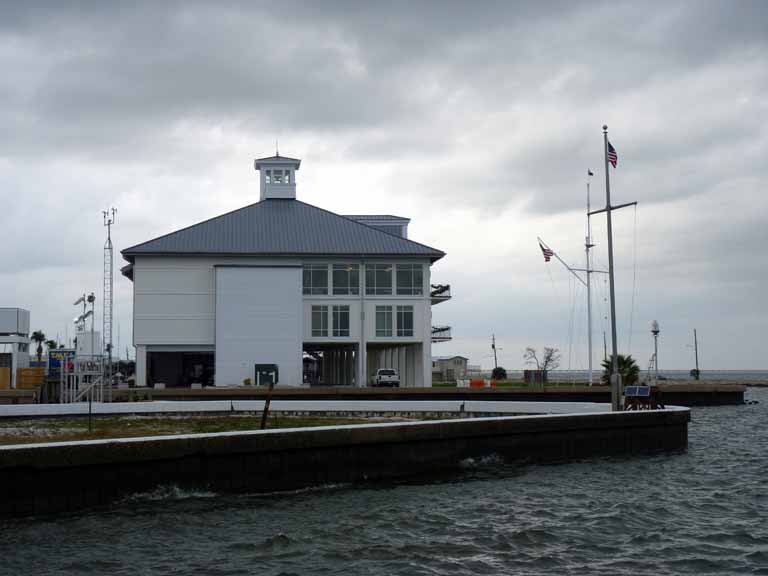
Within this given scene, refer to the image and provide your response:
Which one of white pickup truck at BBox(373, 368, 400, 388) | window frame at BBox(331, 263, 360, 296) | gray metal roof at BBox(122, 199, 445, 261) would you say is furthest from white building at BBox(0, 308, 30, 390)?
white pickup truck at BBox(373, 368, 400, 388)

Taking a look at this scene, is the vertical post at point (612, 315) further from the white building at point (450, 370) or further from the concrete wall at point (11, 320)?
the white building at point (450, 370)

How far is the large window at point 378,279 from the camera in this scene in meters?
64.2

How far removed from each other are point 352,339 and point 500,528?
45352 millimetres

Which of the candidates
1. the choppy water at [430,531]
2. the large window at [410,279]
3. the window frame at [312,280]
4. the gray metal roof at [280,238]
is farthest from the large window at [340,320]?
the choppy water at [430,531]

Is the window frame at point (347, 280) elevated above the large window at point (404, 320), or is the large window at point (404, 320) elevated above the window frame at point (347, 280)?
the window frame at point (347, 280)

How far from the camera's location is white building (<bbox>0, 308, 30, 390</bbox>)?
5019 centimetres

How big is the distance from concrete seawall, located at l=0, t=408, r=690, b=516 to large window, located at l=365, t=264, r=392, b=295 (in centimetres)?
3451

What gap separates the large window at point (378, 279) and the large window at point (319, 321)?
3.57m

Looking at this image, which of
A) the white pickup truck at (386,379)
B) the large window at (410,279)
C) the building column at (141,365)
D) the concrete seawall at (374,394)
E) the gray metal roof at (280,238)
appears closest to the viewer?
the concrete seawall at (374,394)

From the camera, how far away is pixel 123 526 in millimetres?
18312

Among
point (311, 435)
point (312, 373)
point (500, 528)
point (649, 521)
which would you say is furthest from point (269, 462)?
point (312, 373)

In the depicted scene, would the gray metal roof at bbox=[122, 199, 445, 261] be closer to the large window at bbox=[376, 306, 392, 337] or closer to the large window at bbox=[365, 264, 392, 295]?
the large window at bbox=[365, 264, 392, 295]

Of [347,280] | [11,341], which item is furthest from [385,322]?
[11,341]

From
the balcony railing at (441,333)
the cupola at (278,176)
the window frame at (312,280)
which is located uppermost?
the cupola at (278,176)
